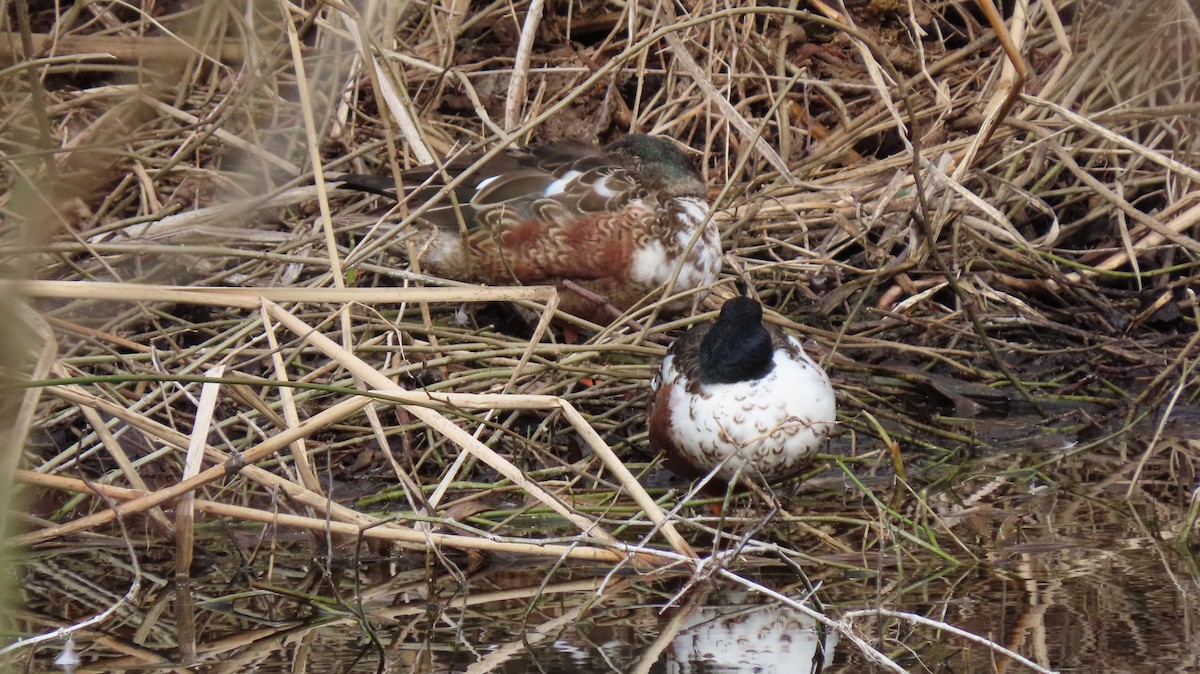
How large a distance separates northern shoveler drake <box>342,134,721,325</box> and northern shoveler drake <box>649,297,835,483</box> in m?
1.00

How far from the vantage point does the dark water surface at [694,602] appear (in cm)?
240

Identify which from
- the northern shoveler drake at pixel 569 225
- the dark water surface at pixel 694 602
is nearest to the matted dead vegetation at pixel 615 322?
the dark water surface at pixel 694 602

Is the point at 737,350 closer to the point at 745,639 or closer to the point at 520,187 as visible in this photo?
the point at 745,639

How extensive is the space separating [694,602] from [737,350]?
1.02m

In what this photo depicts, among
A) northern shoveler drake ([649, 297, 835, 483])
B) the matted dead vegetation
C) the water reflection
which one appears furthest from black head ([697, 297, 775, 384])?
the water reflection

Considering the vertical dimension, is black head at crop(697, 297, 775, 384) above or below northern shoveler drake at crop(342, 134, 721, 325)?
above

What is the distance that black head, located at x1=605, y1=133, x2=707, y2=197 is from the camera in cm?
495

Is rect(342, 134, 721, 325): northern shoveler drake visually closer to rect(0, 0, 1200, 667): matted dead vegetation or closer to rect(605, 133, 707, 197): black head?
rect(605, 133, 707, 197): black head

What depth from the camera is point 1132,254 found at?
4680 millimetres

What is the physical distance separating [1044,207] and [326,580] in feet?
9.55

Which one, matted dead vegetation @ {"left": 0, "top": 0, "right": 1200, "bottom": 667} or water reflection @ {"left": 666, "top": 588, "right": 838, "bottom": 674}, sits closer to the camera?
water reflection @ {"left": 666, "top": 588, "right": 838, "bottom": 674}

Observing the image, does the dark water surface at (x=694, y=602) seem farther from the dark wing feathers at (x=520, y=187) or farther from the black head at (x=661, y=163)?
the black head at (x=661, y=163)

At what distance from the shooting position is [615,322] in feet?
13.4

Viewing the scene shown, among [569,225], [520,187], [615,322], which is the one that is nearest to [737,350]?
[615,322]
